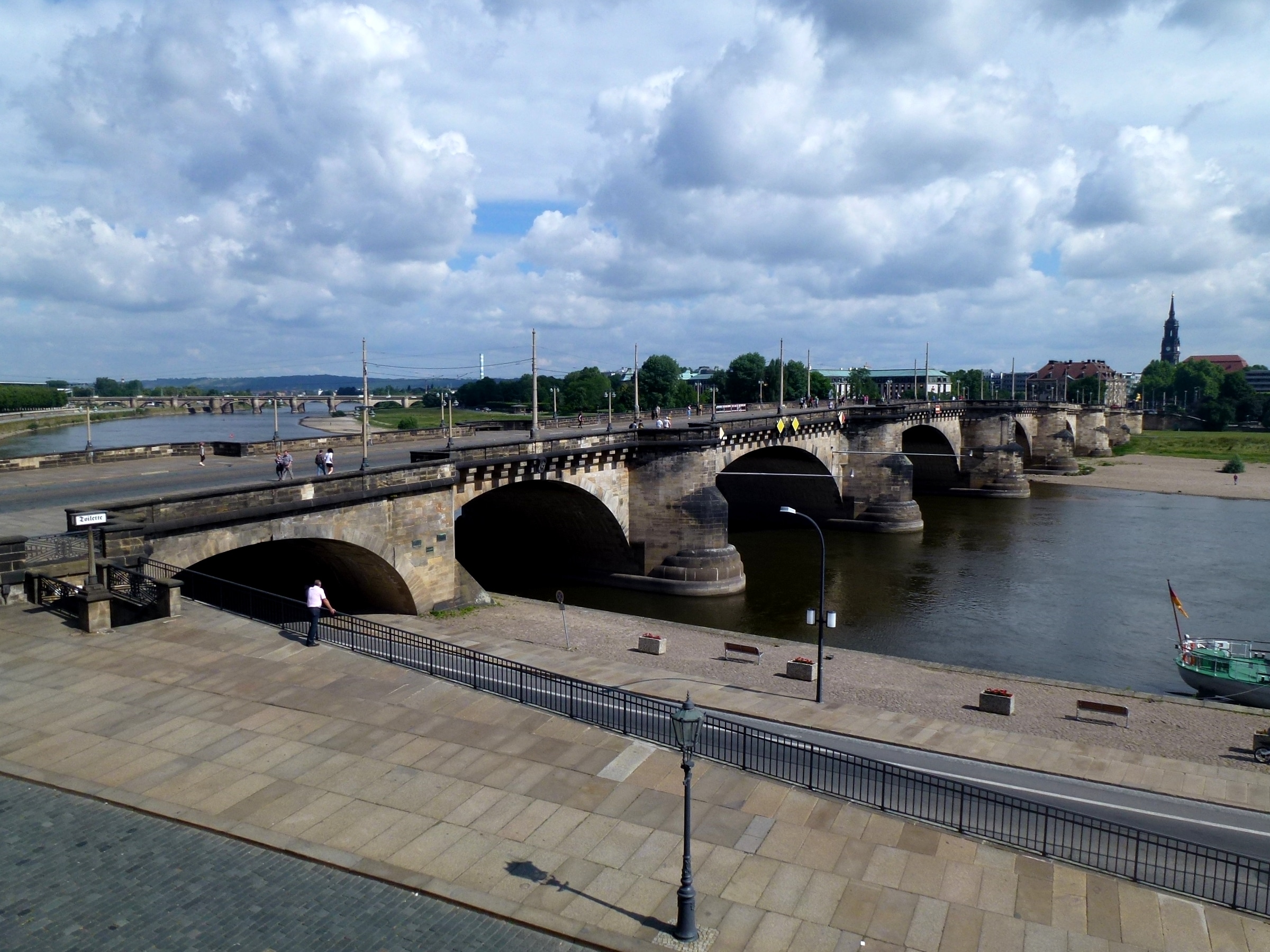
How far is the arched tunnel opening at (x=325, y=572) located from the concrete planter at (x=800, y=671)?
1136cm

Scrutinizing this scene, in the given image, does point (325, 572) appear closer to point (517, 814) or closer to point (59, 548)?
point (59, 548)

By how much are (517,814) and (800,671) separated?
44.4 ft

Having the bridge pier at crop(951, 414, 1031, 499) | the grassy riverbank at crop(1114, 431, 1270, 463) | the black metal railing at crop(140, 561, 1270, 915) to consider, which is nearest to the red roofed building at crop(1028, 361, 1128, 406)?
the grassy riverbank at crop(1114, 431, 1270, 463)

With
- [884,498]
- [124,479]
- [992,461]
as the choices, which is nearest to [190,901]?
[124,479]

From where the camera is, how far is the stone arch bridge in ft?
73.4

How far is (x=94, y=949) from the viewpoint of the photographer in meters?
8.59

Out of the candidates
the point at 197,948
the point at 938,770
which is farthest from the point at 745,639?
the point at 197,948

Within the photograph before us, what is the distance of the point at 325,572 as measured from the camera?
94.2ft

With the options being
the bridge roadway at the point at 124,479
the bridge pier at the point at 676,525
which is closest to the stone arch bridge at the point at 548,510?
the bridge pier at the point at 676,525

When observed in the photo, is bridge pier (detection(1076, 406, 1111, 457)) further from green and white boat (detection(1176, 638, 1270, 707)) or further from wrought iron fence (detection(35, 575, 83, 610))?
wrought iron fence (detection(35, 575, 83, 610))

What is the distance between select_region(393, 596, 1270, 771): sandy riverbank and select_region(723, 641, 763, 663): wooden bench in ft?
0.95

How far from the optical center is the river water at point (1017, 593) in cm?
3050

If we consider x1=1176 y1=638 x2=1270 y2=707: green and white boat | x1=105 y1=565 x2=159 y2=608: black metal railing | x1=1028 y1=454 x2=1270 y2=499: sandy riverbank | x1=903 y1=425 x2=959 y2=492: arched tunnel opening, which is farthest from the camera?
x1=903 y1=425 x2=959 y2=492: arched tunnel opening

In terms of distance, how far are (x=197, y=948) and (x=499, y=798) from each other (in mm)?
4130
